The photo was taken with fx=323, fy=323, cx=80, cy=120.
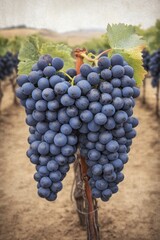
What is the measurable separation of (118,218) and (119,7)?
7.97 ft

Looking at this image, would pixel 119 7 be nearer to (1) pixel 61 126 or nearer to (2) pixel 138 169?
(1) pixel 61 126

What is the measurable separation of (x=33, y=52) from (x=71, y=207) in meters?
2.51

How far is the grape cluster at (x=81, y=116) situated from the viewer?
2.06 meters

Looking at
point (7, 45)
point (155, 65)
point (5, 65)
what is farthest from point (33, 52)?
point (5, 65)

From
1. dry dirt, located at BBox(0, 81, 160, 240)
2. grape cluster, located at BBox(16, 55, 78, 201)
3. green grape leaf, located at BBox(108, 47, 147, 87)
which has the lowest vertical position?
dry dirt, located at BBox(0, 81, 160, 240)

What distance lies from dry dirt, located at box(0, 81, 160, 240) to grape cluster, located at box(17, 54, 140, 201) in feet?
5.17

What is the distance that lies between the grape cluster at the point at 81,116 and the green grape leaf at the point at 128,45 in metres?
A: 0.13

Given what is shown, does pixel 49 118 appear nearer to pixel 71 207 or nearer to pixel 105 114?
pixel 105 114

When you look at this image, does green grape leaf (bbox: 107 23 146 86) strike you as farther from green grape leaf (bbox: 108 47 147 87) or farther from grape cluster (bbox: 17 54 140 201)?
grape cluster (bbox: 17 54 140 201)

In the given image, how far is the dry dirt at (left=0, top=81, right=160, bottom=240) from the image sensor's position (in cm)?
367

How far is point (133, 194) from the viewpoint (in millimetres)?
4547

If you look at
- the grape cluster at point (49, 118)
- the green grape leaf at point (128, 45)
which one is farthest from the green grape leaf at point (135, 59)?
the grape cluster at point (49, 118)

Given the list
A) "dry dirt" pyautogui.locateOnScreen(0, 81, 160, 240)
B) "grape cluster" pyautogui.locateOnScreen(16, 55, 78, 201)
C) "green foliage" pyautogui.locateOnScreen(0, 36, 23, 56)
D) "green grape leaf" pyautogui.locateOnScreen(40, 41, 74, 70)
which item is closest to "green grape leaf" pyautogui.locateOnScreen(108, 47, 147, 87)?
"green grape leaf" pyautogui.locateOnScreen(40, 41, 74, 70)

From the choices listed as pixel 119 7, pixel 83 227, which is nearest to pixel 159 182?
pixel 83 227
